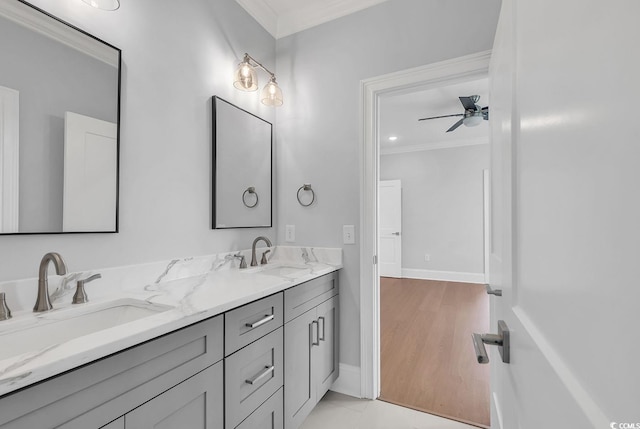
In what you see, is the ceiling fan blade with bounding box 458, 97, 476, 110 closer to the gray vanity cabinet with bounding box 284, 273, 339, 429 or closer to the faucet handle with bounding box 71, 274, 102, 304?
the gray vanity cabinet with bounding box 284, 273, 339, 429

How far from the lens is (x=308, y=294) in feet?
5.61

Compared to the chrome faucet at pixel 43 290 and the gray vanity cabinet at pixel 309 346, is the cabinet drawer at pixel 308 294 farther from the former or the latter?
the chrome faucet at pixel 43 290

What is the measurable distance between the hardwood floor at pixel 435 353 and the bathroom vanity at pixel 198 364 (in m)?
0.65

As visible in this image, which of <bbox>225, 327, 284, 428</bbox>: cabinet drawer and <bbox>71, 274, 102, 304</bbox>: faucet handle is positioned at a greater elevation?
<bbox>71, 274, 102, 304</bbox>: faucet handle

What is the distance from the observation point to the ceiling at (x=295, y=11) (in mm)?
2090

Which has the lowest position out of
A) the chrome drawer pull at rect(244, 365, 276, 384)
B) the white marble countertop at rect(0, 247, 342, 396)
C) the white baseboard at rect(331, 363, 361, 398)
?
the white baseboard at rect(331, 363, 361, 398)

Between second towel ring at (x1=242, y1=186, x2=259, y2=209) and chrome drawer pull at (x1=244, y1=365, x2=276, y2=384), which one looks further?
second towel ring at (x1=242, y1=186, x2=259, y2=209)

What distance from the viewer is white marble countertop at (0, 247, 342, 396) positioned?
2.20ft

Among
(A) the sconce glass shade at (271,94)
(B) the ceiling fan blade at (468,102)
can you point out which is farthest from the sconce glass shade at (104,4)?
(B) the ceiling fan blade at (468,102)

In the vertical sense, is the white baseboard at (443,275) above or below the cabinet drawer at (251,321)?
below

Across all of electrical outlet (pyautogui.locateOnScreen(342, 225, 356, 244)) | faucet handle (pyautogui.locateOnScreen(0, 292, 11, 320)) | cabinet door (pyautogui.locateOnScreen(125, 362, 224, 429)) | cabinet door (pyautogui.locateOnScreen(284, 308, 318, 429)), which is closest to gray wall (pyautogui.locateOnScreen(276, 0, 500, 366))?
electrical outlet (pyautogui.locateOnScreen(342, 225, 356, 244))

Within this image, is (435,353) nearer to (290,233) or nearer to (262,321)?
(290,233)

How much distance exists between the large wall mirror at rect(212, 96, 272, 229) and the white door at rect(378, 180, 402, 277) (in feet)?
13.1

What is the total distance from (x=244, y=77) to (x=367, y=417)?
2.24 m
